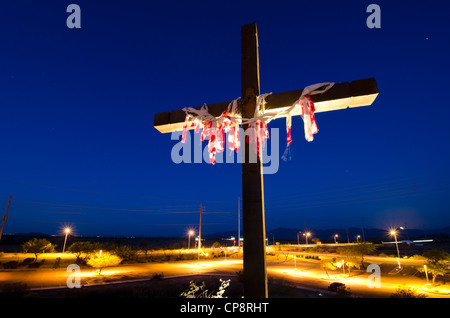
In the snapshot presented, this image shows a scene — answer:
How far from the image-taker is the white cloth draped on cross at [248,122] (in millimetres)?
2941

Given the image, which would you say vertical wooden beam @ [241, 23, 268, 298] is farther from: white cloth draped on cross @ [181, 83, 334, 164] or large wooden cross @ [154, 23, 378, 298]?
white cloth draped on cross @ [181, 83, 334, 164]

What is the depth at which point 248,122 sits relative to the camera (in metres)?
2.99

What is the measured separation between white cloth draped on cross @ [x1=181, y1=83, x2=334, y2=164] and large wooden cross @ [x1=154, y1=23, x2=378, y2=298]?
0.09m

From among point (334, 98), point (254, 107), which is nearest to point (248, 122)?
point (254, 107)

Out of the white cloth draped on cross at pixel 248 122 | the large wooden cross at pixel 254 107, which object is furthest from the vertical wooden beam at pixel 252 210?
the white cloth draped on cross at pixel 248 122

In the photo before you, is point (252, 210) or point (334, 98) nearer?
point (252, 210)

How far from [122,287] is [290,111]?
17.6 meters

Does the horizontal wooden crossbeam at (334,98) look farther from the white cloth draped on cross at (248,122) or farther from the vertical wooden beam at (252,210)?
the vertical wooden beam at (252,210)

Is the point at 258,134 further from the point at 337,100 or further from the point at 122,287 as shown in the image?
the point at 122,287

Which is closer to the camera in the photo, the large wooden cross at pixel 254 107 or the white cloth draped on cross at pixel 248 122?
the large wooden cross at pixel 254 107

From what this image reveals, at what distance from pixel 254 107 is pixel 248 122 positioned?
0.26 metres

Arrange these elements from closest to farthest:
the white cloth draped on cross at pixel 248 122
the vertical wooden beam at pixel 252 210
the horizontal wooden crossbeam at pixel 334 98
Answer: the vertical wooden beam at pixel 252 210, the horizontal wooden crossbeam at pixel 334 98, the white cloth draped on cross at pixel 248 122

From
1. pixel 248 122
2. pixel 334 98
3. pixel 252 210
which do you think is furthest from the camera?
pixel 248 122

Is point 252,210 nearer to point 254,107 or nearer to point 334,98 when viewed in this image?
point 254,107
